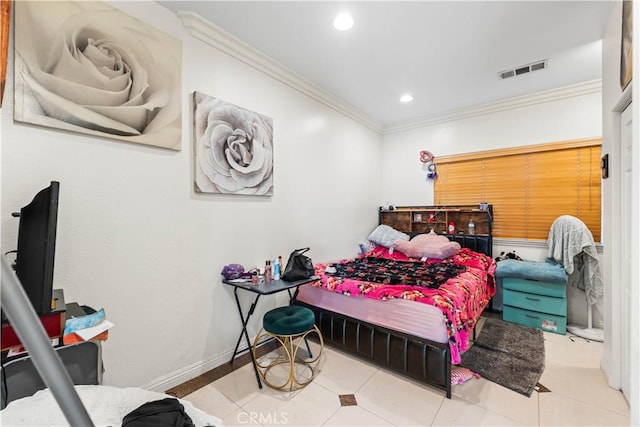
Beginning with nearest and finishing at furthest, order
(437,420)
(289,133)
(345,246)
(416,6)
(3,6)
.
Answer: (3,6) → (437,420) → (416,6) → (289,133) → (345,246)

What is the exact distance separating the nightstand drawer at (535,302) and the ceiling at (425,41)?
2531 mm

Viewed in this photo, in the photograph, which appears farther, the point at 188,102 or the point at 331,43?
the point at 331,43

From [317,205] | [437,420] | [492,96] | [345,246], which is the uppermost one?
[492,96]

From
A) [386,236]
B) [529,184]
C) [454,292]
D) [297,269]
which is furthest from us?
[386,236]

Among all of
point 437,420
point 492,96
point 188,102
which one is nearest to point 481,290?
point 437,420

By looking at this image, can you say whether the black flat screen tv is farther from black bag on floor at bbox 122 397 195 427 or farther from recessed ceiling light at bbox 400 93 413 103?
recessed ceiling light at bbox 400 93 413 103

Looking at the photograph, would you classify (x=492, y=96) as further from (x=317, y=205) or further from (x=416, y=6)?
(x=317, y=205)

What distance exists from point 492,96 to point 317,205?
2750 mm

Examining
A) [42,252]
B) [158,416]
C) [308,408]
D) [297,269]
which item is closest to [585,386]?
[308,408]

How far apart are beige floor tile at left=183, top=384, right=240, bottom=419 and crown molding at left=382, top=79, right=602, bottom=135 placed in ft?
14.4

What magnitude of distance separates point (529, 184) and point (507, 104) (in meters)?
→ 1.13

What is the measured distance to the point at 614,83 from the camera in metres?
2.11

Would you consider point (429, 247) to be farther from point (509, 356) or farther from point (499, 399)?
point (499, 399)

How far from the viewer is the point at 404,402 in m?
2.00
